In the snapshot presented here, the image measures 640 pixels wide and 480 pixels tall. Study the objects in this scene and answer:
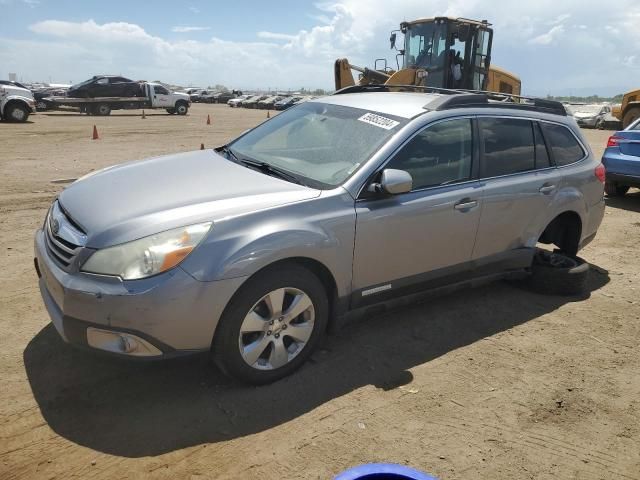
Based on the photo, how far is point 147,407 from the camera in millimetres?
2971

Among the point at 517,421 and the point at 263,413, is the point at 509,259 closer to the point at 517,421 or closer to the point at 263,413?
the point at 517,421

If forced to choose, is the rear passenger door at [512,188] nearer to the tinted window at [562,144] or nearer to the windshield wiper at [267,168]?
the tinted window at [562,144]

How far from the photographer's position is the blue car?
8.40m

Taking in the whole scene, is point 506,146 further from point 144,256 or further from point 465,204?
point 144,256

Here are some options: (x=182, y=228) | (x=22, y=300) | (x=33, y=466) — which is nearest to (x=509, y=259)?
(x=182, y=228)

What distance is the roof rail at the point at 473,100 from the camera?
4.03 meters

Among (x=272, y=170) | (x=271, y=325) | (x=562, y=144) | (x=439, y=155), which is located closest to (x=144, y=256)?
(x=271, y=325)

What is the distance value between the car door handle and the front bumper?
5.94 ft

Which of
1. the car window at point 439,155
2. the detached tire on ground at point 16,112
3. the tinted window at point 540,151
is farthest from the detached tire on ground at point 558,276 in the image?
the detached tire on ground at point 16,112

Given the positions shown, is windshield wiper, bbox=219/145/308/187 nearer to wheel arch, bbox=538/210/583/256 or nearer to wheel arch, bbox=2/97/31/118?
wheel arch, bbox=538/210/583/256

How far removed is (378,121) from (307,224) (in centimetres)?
116

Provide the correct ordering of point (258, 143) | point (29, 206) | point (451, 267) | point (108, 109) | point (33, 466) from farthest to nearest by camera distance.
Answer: point (108, 109) < point (29, 206) < point (258, 143) < point (451, 267) < point (33, 466)

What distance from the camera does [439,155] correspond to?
3.92 meters

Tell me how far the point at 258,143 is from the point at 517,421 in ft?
9.05
